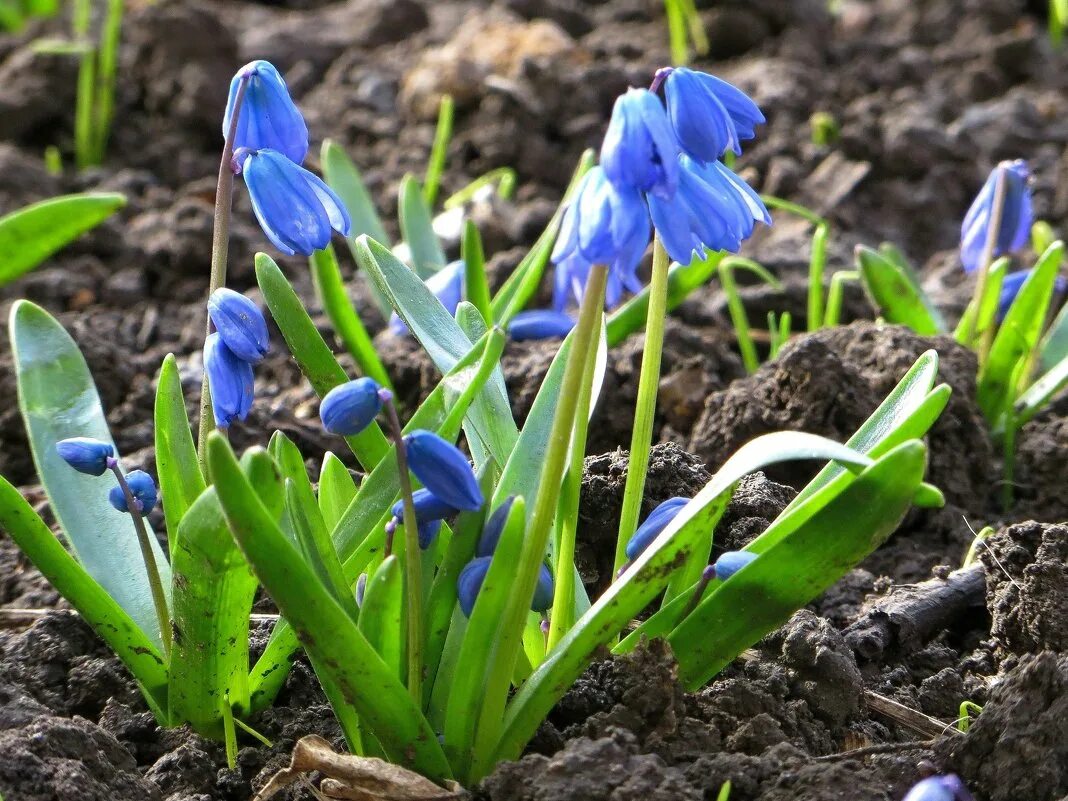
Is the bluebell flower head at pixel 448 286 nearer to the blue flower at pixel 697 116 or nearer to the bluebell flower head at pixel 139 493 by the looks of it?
the bluebell flower head at pixel 139 493

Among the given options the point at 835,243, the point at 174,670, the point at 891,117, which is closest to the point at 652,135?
the point at 174,670

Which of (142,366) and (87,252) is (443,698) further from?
(87,252)

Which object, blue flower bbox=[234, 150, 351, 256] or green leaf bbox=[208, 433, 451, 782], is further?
blue flower bbox=[234, 150, 351, 256]

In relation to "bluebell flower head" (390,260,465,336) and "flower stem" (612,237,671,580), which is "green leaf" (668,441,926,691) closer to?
"flower stem" (612,237,671,580)

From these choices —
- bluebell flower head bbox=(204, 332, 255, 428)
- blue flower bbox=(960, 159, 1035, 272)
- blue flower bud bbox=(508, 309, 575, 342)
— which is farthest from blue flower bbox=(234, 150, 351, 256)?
blue flower bbox=(960, 159, 1035, 272)

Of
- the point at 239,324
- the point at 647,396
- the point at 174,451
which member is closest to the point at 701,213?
the point at 647,396

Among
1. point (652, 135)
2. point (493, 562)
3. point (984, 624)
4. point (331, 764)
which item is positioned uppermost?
point (652, 135)
